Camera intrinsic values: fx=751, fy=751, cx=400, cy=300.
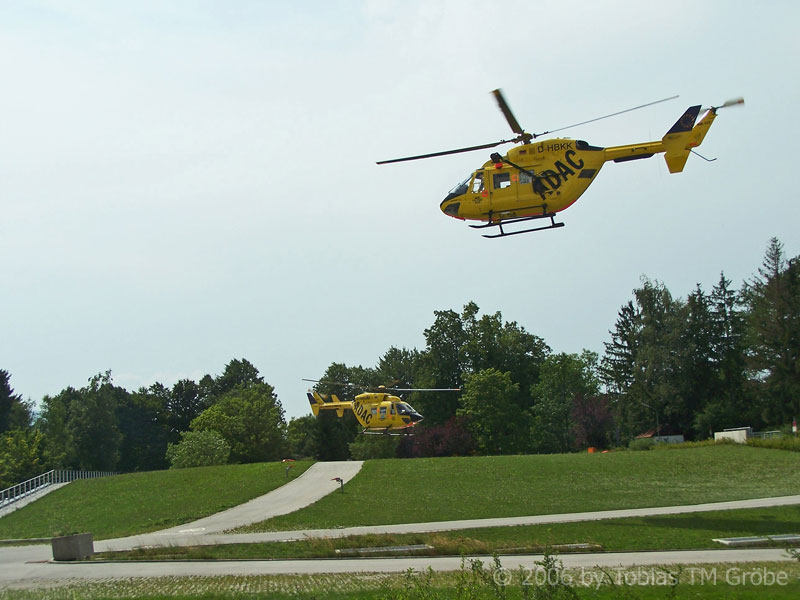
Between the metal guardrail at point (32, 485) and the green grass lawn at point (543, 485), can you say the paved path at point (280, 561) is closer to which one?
the green grass lawn at point (543, 485)

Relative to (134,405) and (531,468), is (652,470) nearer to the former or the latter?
(531,468)

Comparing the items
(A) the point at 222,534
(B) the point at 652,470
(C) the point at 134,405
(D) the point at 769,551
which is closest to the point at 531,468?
(B) the point at 652,470

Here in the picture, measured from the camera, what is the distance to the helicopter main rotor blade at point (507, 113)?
62.5 ft

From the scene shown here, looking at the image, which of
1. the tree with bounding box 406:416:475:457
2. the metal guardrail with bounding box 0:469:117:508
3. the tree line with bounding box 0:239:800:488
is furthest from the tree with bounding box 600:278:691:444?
the metal guardrail with bounding box 0:469:117:508

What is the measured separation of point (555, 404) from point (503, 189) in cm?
5375

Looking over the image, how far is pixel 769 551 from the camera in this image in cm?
1753

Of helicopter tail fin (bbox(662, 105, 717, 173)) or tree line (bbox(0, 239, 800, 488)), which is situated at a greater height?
helicopter tail fin (bbox(662, 105, 717, 173))

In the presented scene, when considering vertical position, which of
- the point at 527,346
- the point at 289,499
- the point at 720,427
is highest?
the point at 527,346

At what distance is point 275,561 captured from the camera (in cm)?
1867

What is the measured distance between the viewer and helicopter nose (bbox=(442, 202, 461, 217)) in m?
23.9

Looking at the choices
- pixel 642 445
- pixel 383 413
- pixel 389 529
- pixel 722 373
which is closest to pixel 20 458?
pixel 383 413

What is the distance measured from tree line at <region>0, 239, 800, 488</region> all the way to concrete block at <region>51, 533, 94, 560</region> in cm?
3304

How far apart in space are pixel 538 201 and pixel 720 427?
50.4 m

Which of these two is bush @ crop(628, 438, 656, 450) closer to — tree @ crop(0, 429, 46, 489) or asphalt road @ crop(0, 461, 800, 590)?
asphalt road @ crop(0, 461, 800, 590)
